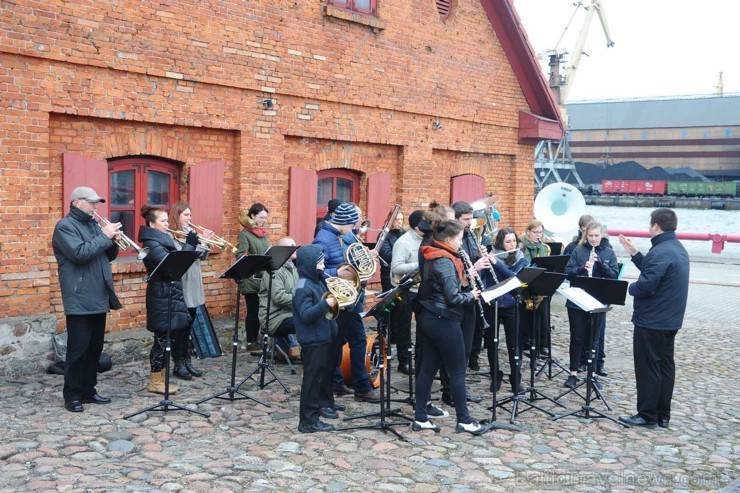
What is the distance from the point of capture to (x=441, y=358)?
6.77 meters

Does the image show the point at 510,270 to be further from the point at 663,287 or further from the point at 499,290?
the point at 499,290

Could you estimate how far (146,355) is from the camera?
906cm

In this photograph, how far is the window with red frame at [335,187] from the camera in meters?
11.4

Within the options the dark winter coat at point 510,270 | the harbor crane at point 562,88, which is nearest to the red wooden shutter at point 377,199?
the dark winter coat at point 510,270

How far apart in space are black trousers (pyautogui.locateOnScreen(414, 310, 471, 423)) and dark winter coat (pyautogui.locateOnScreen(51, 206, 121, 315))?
3.03 m

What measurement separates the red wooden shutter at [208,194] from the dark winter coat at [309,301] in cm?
367

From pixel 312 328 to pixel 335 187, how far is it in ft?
18.0

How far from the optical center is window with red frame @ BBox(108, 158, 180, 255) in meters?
9.10

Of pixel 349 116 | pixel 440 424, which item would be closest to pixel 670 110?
pixel 349 116

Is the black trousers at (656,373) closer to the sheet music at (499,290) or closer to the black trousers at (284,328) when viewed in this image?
the sheet music at (499,290)

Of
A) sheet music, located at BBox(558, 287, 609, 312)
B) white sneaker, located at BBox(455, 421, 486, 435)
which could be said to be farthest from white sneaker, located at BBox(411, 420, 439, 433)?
sheet music, located at BBox(558, 287, 609, 312)

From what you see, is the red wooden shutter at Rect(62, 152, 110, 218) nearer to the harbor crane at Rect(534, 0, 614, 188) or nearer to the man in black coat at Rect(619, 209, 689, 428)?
the man in black coat at Rect(619, 209, 689, 428)

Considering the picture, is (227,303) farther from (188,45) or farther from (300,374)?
(188,45)

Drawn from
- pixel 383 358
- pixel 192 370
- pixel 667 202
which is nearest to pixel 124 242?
pixel 192 370
